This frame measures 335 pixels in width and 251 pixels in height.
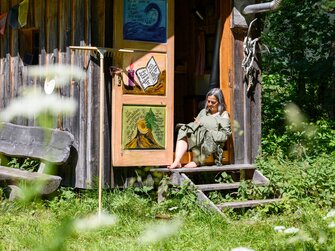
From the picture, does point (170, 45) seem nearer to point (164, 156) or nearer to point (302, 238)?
point (164, 156)

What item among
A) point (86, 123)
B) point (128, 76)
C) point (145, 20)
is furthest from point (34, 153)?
point (145, 20)

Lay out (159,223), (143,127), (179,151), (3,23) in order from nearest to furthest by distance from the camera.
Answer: (159,223) → (143,127) → (179,151) → (3,23)

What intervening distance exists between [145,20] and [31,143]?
1.86m

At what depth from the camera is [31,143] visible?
21.5 feet

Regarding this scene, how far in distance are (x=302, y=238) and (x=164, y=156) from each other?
4377mm

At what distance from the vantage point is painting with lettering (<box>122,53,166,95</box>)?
6.01 meters

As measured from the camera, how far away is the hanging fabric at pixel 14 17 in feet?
24.3

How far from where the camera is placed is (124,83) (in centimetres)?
598

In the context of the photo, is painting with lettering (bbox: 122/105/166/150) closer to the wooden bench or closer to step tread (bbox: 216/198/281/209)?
the wooden bench

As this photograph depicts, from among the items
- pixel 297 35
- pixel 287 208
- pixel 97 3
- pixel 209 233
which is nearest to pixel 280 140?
pixel 297 35

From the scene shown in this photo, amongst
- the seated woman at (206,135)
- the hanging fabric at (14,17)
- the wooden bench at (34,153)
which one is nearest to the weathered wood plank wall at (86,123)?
the wooden bench at (34,153)

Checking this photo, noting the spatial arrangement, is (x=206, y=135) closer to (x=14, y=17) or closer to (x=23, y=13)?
(x=23, y=13)

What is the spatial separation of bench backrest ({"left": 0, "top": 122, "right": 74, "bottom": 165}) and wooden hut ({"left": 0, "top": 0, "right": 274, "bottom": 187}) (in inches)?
8.0

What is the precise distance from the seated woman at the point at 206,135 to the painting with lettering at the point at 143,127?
230 millimetres
